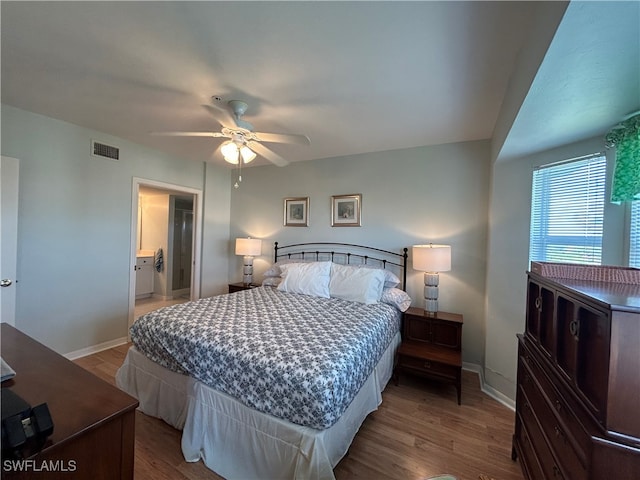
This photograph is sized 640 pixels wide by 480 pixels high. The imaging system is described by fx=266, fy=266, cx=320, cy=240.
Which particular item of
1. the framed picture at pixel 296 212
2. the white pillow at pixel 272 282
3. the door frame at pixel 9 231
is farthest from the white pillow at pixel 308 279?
the door frame at pixel 9 231

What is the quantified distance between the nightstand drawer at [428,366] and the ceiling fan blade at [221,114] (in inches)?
105

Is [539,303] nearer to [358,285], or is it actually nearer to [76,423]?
[358,285]

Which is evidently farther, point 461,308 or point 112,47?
point 461,308

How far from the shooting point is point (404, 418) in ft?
7.18

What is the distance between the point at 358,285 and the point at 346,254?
2.86 feet

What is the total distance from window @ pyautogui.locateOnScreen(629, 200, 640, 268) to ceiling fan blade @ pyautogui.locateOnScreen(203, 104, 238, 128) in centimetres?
283

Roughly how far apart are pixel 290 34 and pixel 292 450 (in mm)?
2337

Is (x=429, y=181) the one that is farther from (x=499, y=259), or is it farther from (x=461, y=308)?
(x=461, y=308)

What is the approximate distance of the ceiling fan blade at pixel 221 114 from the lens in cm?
230

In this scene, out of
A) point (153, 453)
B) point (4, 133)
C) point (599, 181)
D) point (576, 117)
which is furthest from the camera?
point (4, 133)

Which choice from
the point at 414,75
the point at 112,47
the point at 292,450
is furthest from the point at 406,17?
the point at 292,450

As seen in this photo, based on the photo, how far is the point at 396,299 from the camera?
2879mm

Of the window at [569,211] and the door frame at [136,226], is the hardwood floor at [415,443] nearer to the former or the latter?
the door frame at [136,226]

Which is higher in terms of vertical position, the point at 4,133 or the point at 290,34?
the point at 290,34
